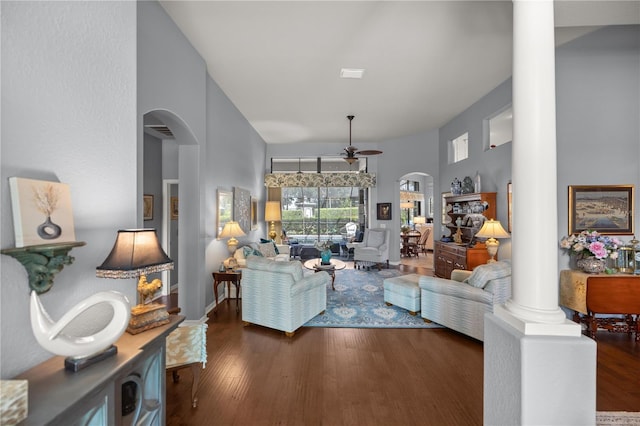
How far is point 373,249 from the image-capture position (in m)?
6.78

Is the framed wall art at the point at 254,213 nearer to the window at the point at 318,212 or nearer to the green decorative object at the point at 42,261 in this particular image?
the window at the point at 318,212

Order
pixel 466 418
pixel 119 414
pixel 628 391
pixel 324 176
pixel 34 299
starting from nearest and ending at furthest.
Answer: pixel 34 299 < pixel 119 414 < pixel 466 418 < pixel 628 391 < pixel 324 176

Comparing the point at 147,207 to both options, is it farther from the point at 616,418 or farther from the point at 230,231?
the point at 616,418

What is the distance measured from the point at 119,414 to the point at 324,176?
6930 mm

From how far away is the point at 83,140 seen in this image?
1492mm

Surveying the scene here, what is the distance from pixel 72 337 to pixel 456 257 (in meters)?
5.24

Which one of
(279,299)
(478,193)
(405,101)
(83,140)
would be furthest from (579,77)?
(83,140)

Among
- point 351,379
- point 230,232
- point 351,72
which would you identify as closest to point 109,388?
point 351,379

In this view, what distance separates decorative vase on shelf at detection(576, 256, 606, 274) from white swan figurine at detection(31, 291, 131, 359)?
177 inches

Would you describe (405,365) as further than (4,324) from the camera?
Yes

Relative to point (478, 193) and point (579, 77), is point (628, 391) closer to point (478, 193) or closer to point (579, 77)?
point (478, 193)

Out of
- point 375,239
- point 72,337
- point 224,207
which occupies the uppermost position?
point 224,207

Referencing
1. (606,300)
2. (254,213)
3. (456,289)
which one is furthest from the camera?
(254,213)

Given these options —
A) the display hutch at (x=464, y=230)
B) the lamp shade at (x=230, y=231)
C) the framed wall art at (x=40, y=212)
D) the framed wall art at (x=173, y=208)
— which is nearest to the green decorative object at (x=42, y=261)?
the framed wall art at (x=40, y=212)
